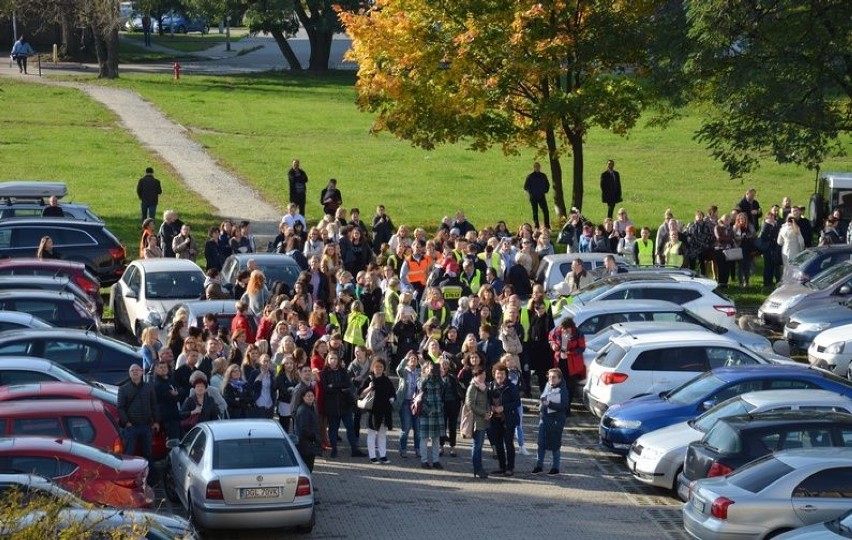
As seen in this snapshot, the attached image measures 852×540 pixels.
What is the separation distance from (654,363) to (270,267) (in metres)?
8.42

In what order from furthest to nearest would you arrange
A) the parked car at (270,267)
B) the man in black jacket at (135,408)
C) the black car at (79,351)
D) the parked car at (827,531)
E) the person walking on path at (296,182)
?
1. the person walking on path at (296,182)
2. the parked car at (270,267)
3. the black car at (79,351)
4. the man in black jacket at (135,408)
5. the parked car at (827,531)

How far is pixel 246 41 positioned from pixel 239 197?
2632 inches

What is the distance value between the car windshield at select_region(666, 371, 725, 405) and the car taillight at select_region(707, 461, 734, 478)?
9.51 feet

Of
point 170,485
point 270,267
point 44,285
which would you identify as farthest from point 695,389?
point 44,285

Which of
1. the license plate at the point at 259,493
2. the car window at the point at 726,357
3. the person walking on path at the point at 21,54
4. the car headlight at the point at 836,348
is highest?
the person walking on path at the point at 21,54

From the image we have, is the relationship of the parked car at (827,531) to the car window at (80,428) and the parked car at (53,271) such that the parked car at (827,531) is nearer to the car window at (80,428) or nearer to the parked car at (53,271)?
the car window at (80,428)

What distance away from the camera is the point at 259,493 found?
49.9ft

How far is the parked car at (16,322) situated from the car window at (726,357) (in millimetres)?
10112

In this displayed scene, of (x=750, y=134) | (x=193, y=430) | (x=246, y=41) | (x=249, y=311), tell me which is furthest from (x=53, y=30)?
(x=193, y=430)

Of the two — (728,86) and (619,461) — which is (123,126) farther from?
(619,461)

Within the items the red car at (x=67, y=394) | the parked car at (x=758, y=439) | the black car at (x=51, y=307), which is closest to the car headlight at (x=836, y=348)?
the parked car at (x=758, y=439)

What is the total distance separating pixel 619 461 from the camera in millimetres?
19547

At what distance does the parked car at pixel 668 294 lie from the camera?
25.0 m

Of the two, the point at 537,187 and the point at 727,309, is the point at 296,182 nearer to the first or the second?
the point at 537,187
